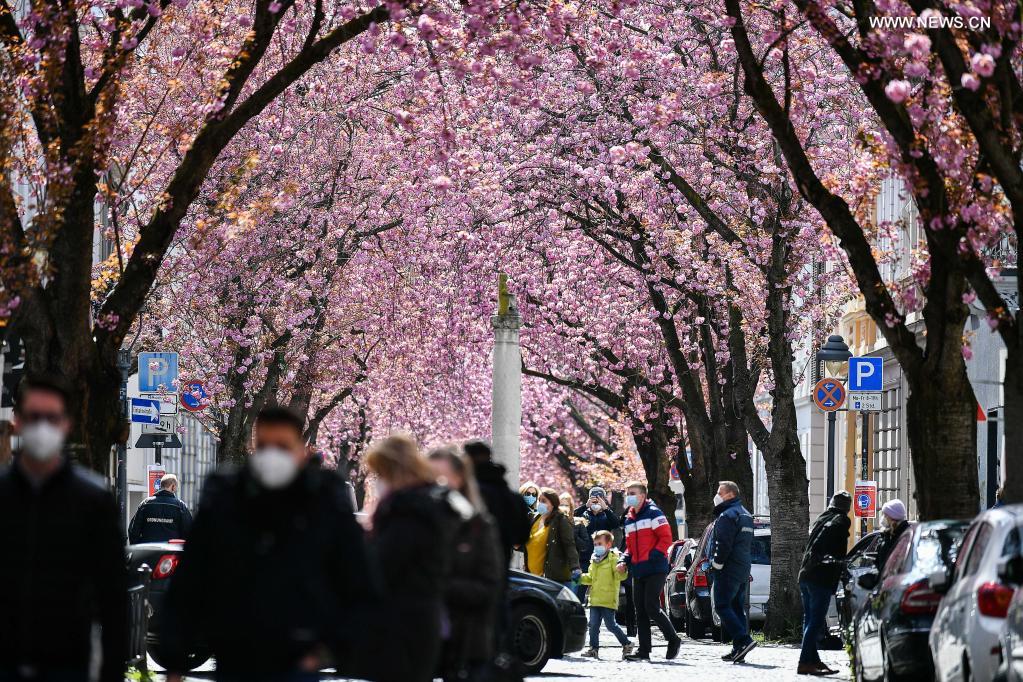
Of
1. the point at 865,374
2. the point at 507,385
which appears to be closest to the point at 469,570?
the point at 507,385

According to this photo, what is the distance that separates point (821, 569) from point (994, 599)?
8505mm

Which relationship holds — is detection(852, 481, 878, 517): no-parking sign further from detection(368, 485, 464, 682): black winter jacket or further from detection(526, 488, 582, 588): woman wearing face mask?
detection(368, 485, 464, 682): black winter jacket

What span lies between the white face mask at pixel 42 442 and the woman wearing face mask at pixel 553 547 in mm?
15989

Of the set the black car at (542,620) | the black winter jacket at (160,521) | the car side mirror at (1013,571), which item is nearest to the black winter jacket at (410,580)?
the car side mirror at (1013,571)

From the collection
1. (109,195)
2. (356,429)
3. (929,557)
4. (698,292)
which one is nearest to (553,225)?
(698,292)

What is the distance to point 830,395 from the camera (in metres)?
32.5

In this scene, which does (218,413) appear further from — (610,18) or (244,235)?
(610,18)

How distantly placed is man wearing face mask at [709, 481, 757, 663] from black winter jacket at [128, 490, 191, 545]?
18.8 ft

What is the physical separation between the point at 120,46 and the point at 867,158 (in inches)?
341

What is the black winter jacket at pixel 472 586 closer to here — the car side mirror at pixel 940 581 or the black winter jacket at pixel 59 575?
the car side mirror at pixel 940 581

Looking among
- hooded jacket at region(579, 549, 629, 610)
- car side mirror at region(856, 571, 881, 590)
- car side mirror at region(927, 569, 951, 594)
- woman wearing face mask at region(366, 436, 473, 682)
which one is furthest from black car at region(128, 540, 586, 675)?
woman wearing face mask at region(366, 436, 473, 682)

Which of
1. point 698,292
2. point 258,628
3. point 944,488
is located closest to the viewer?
point 258,628

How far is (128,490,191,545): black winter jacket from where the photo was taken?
23062 mm

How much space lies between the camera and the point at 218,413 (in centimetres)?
4375
